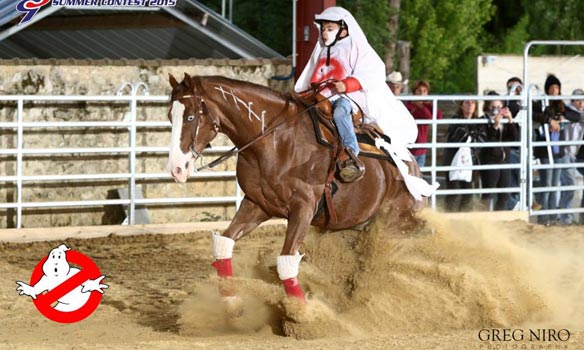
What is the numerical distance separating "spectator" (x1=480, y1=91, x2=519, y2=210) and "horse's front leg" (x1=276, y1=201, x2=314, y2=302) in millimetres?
6088

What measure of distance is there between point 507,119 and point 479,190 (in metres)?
0.97

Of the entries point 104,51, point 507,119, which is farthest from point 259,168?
point 104,51

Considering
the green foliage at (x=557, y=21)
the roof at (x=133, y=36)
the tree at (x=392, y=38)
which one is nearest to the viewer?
the roof at (x=133, y=36)

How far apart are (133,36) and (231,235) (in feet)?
25.4

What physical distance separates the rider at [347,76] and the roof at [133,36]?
5.82 m

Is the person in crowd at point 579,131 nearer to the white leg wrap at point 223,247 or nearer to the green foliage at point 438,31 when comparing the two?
the white leg wrap at point 223,247

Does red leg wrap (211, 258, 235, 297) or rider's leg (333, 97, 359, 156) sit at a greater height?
rider's leg (333, 97, 359, 156)

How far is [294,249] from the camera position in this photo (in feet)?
24.9

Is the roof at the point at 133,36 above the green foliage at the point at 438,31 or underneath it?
underneath

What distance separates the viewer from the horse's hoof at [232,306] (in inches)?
303

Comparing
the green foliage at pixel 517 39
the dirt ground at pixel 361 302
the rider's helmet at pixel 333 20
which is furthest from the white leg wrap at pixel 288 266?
the green foliage at pixel 517 39

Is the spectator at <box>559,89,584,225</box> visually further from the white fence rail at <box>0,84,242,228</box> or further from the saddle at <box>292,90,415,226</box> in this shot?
the saddle at <box>292,90,415,226</box>

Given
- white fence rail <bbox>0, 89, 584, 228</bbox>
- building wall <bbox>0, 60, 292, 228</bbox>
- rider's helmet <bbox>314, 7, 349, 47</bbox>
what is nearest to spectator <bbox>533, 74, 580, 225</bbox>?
white fence rail <bbox>0, 89, 584, 228</bbox>

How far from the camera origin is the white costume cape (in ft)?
27.1
